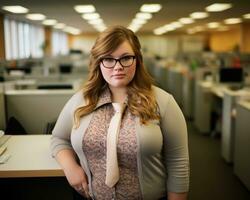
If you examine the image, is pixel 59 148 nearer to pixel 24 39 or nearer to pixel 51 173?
pixel 51 173

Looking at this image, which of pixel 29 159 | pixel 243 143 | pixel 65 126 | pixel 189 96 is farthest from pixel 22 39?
pixel 65 126

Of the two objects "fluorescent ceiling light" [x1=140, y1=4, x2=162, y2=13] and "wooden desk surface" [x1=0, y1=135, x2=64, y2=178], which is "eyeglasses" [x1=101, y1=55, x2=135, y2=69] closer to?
"wooden desk surface" [x1=0, y1=135, x2=64, y2=178]

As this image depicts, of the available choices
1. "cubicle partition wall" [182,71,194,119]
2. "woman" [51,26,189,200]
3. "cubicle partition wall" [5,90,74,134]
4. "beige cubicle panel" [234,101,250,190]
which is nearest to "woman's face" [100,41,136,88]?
"woman" [51,26,189,200]

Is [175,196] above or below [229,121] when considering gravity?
above

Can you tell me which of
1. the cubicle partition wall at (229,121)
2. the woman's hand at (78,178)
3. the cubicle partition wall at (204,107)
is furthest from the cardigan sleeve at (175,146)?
the cubicle partition wall at (204,107)

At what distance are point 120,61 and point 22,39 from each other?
11370mm

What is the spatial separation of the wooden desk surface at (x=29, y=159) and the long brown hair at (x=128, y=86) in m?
0.49

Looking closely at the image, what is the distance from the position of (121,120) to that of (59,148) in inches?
14.2

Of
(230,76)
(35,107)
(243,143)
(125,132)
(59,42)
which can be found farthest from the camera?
(59,42)

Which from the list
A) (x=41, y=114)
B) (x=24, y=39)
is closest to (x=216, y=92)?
(x=41, y=114)

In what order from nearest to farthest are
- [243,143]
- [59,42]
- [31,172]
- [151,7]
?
[31,172] < [243,143] < [151,7] < [59,42]

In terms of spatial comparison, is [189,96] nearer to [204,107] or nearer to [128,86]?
[204,107]

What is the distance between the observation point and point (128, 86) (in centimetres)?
152

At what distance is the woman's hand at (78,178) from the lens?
1.55 m
